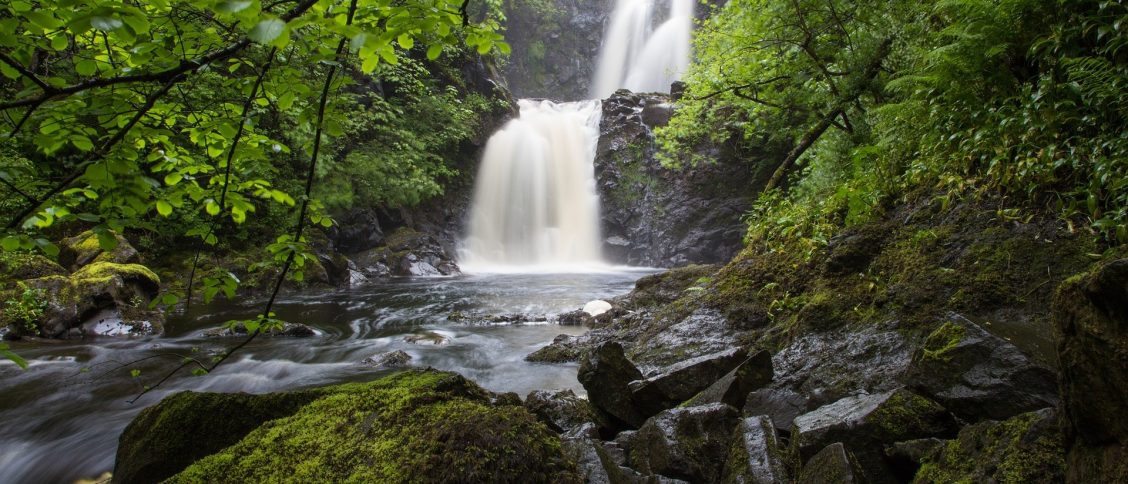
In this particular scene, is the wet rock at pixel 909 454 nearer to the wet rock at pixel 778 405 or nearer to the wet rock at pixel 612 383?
the wet rock at pixel 778 405

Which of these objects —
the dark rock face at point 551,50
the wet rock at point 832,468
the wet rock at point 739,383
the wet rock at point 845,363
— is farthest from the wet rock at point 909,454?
the dark rock face at point 551,50

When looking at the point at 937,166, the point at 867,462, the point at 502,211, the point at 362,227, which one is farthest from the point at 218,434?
the point at 502,211

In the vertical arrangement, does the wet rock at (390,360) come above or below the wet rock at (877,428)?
below

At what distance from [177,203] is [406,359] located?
6.12m

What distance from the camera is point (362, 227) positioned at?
19656 millimetres

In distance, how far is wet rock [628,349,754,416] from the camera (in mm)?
3945

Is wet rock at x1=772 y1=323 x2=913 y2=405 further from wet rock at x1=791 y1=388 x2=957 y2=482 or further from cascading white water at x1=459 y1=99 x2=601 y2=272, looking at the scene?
cascading white water at x1=459 y1=99 x2=601 y2=272

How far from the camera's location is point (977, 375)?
8.82ft

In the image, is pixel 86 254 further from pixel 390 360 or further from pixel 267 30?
pixel 267 30

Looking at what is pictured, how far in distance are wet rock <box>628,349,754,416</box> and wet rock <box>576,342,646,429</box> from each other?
8cm

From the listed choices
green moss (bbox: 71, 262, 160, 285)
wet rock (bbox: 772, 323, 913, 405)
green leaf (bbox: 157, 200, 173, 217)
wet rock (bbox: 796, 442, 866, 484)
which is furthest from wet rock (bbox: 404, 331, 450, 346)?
wet rock (bbox: 796, 442, 866, 484)

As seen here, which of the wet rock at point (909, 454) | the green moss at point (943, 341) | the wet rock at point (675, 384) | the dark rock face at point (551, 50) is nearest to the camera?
the wet rock at point (909, 454)

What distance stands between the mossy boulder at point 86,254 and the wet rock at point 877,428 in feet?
43.9

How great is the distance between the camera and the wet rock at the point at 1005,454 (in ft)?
5.95
